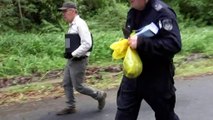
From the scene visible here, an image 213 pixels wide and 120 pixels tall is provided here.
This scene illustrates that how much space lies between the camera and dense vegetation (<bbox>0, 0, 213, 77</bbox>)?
12.4 m

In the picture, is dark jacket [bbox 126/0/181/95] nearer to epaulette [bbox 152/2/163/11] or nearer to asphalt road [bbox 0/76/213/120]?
epaulette [bbox 152/2/163/11]

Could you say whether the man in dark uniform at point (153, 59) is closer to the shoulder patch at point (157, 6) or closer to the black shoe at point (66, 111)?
the shoulder patch at point (157, 6)

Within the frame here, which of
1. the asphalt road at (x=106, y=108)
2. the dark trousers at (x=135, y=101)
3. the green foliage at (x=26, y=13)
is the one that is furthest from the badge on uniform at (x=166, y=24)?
the green foliage at (x=26, y=13)

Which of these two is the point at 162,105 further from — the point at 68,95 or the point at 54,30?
the point at 54,30

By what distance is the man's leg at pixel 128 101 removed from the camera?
4.60 metres

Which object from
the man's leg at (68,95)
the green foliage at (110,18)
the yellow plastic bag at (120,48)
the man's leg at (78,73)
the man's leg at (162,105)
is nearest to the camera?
the yellow plastic bag at (120,48)

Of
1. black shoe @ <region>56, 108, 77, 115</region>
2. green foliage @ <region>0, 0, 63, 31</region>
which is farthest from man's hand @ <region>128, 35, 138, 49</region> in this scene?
green foliage @ <region>0, 0, 63, 31</region>

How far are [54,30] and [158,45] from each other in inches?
548

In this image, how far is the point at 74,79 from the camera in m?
7.05

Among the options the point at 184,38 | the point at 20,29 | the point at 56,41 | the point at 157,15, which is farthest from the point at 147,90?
the point at 20,29

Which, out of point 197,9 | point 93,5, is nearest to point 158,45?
point 93,5

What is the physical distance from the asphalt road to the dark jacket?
2.46 meters

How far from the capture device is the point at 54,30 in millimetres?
17875

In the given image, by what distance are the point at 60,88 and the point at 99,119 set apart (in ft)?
8.07
